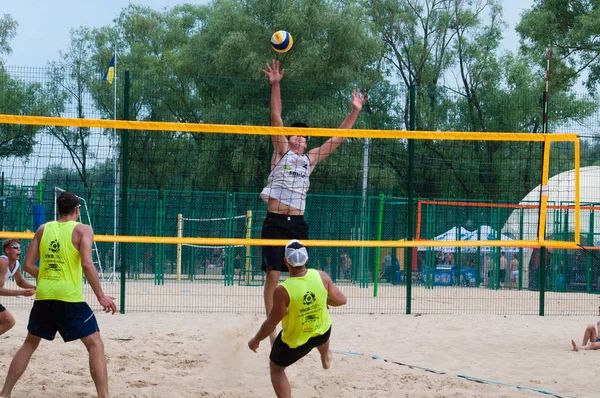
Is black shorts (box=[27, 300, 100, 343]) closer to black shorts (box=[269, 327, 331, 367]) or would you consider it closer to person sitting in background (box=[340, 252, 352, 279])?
black shorts (box=[269, 327, 331, 367])

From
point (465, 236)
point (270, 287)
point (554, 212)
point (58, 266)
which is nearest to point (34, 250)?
point (58, 266)

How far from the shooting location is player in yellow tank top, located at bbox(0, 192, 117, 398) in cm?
453

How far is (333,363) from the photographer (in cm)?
630

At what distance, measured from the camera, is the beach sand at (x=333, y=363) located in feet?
17.7

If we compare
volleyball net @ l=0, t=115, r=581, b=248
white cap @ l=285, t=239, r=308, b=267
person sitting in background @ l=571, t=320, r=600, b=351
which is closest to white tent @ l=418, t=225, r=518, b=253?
volleyball net @ l=0, t=115, r=581, b=248

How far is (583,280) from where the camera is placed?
16891 millimetres

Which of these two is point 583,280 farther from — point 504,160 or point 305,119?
point 305,119

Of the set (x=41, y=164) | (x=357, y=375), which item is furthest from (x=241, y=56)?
(x=357, y=375)

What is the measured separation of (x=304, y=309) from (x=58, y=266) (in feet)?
4.98

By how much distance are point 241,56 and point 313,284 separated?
65.0 feet

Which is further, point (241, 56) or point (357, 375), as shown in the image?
point (241, 56)

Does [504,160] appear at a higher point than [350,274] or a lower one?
higher

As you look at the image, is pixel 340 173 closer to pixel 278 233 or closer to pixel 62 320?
pixel 278 233

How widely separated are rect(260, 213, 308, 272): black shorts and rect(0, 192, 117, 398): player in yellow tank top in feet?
5.87
